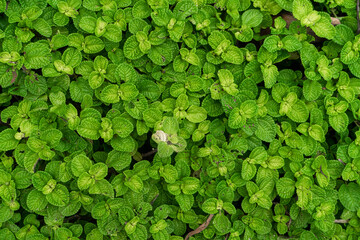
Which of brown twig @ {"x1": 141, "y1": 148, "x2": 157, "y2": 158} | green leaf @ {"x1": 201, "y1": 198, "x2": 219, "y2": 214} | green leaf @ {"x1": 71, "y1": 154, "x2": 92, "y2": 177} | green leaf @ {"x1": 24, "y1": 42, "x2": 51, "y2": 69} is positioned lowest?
green leaf @ {"x1": 201, "y1": 198, "x2": 219, "y2": 214}

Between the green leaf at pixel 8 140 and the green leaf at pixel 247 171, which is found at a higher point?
the green leaf at pixel 8 140

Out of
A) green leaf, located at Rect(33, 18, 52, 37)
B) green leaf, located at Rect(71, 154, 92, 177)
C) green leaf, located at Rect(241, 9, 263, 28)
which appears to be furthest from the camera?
green leaf, located at Rect(241, 9, 263, 28)

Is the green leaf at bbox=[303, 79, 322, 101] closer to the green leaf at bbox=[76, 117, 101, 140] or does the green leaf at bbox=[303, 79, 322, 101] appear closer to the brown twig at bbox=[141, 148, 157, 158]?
the brown twig at bbox=[141, 148, 157, 158]

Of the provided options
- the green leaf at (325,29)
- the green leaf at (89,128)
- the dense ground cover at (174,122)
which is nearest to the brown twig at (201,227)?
the dense ground cover at (174,122)

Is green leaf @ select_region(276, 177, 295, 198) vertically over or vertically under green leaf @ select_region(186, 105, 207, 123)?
under

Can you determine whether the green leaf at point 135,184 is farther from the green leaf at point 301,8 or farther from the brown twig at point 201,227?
the green leaf at point 301,8

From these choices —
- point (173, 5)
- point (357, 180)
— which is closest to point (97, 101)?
point (173, 5)

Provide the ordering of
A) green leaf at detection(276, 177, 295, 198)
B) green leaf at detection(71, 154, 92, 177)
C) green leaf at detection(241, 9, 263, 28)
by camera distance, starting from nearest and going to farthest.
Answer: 1. green leaf at detection(71, 154, 92, 177)
2. green leaf at detection(276, 177, 295, 198)
3. green leaf at detection(241, 9, 263, 28)

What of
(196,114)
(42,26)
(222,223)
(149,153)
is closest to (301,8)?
(196,114)

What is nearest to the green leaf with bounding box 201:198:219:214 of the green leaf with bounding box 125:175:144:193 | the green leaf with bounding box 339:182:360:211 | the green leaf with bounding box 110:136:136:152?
the green leaf with bounding box 125:175:144:193
